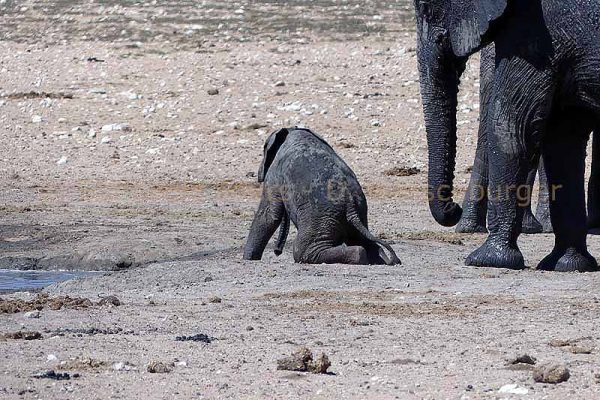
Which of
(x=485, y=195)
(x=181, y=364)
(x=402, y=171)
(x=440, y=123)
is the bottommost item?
(x=402, y=171)

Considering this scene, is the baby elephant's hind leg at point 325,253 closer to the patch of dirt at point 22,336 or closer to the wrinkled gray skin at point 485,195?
the wrinkled gray skin at point 485,195

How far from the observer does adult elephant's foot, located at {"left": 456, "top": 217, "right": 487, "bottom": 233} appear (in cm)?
1384

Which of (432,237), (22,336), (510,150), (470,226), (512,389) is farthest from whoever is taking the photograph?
(470,226)

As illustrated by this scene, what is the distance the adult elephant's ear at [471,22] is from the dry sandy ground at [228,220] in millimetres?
1394

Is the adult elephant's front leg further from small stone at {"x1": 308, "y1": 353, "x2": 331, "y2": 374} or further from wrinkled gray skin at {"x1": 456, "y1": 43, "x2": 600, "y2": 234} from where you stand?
small stone at {"x1": 308, "y1": 353, "x2": 331, "y2": 374}

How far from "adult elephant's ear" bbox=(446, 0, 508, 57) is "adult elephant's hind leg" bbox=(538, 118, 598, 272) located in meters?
0.86

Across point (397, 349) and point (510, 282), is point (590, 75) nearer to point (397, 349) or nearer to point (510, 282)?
point (510, 282)

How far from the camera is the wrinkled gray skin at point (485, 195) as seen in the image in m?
13.3

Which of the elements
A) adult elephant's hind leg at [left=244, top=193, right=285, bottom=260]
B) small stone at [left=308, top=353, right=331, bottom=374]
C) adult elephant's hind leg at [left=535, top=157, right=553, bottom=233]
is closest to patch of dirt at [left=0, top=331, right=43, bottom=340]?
small stone at [left=308, top=353, right=331, bottom=374]

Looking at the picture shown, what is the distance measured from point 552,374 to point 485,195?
692 centimetres

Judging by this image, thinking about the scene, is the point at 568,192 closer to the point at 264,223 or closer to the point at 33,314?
the point at 264,223

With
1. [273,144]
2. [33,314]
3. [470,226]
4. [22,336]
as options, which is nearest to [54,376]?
[22,336]

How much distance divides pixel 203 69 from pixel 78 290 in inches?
469

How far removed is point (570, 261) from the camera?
437 inches
